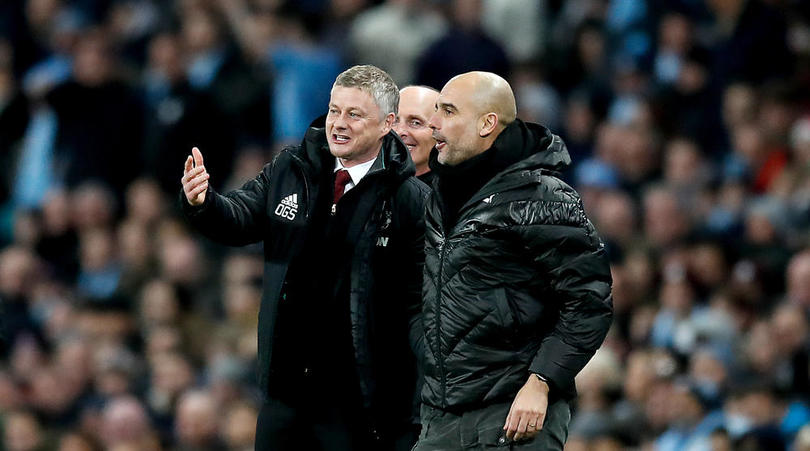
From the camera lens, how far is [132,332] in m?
12.6

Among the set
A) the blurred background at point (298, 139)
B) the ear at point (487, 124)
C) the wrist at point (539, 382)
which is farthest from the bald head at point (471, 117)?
the blurred background at point (298, 139)

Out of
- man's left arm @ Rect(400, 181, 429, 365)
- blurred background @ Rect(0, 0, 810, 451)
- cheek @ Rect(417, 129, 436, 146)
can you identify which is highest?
cheek @ Rect(417, 129, 436, 146)

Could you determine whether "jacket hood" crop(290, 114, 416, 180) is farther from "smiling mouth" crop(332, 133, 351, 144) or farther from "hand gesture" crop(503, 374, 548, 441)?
"hand gesture" crop(503, 374, 548, 441)

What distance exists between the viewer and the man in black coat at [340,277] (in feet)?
20.6

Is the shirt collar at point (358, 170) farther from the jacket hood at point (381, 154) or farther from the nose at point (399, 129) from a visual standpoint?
the nose at point (399, 129)

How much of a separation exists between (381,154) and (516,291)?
901 millimetres

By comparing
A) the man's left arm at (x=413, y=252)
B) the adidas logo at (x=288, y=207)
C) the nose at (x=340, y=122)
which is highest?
the nose at (x=340, y=122)

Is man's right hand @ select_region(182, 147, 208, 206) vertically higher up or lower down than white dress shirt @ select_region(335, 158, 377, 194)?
higher up

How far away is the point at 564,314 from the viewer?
575 cm

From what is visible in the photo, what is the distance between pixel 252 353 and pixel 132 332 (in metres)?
1.44

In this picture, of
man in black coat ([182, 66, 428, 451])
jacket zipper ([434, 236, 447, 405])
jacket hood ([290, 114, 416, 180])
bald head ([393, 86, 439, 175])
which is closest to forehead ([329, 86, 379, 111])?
man in black coat ([182, 66, 428, 451])

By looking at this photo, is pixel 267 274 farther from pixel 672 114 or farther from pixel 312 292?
pixel 672 114

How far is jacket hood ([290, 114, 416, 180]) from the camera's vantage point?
20.9 ft

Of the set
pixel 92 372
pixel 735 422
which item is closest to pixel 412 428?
pixel 735 422
